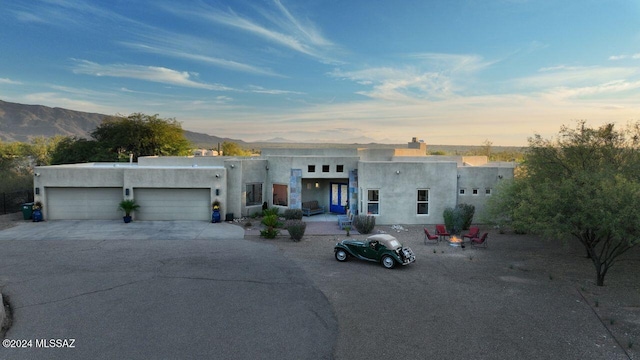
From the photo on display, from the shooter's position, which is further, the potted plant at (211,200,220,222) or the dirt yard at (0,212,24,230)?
the potted plant at (211,200,220,222)

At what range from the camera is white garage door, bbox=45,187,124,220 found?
20.4m

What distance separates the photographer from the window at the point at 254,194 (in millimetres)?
22438

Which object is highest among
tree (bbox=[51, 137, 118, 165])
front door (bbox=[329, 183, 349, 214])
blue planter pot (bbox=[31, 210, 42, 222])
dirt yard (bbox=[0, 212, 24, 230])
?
tree (bbox=[51, 137, 118, 165])

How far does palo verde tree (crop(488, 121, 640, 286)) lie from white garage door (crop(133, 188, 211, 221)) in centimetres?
1494

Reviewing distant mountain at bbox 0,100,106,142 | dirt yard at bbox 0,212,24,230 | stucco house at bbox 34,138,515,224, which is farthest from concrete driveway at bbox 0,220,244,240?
distant mountain at bbox 0,100,106,142

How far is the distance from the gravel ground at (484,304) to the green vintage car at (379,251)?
316 millimetres

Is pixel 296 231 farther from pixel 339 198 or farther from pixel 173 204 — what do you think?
pixel 173 204

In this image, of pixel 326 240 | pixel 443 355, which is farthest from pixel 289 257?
pixel 443 355

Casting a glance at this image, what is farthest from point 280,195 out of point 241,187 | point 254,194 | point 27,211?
point 27,211

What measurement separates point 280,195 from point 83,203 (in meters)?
11.1

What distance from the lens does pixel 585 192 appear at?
998 centimetres

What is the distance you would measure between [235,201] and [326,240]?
7205 mm

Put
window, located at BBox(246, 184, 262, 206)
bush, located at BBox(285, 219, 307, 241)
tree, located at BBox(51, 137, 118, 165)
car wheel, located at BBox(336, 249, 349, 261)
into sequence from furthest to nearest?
tree, located at BBox(51, 137, 118, 165) → window, located at BBox(246, 184, 262, 206) → bush, located at BBox(285, 219, 307, 241) → car wheel, located at BBox(336, 249, 349, 261)

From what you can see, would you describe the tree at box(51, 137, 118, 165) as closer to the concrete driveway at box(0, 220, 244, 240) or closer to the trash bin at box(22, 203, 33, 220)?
the trash bin at box(22, 203, 33, 220)
